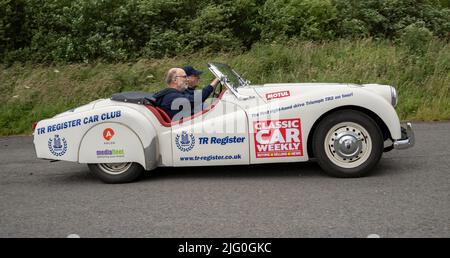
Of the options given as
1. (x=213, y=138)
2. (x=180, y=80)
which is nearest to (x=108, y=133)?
(x=180, y=80)

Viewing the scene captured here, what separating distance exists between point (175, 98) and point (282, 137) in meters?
1.32

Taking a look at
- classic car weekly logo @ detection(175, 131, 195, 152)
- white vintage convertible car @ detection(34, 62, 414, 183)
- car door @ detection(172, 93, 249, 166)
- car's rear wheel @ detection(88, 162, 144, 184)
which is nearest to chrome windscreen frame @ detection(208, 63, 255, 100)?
white vintage convertible car @ detection(34, 62, 414, 183)

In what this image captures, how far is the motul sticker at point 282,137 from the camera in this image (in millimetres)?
6273

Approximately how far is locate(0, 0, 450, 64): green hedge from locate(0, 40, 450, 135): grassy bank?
157 centimetres

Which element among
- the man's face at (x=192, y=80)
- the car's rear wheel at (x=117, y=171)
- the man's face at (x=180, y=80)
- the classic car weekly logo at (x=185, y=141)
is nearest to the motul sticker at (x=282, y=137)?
the classic car weekly logo at (x=185, y=141)

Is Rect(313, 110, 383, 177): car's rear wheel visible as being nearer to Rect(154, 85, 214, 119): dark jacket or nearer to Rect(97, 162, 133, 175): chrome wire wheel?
→ Rect(154, 85, 214, 119): dark jacket

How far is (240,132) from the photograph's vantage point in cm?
631

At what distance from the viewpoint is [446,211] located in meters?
5.09

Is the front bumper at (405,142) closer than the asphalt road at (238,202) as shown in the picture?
No

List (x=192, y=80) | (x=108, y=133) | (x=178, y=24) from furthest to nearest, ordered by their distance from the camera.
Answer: (x=178, y=24), (x=192, y=80), (x=108, y=133)

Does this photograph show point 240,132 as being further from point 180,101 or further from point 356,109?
point 356,109

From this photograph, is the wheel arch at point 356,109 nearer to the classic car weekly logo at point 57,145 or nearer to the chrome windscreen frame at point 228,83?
the chrome windscreen frame at point 228,83

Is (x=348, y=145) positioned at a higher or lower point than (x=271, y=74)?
lower
